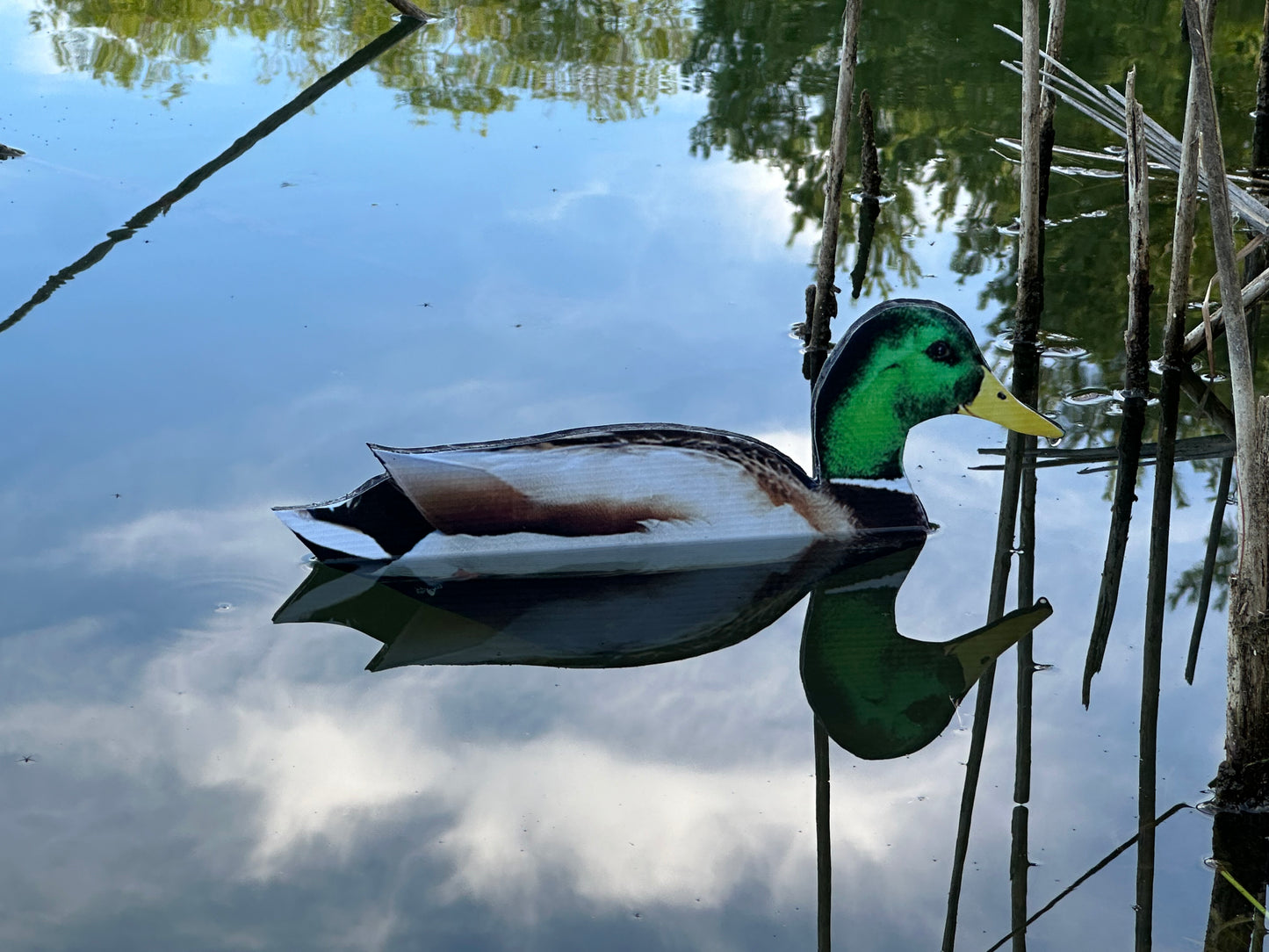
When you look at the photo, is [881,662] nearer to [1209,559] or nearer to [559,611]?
[559,611]

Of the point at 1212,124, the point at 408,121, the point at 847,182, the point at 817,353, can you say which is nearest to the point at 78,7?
the point at 408,121

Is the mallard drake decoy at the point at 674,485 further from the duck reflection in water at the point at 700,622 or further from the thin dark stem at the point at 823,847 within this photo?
the thin dark stem at the point at 823,847

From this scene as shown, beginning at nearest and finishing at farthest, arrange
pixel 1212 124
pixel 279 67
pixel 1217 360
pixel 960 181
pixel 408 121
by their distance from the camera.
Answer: pixel 1212 124 → pixel 1217 360 → pixel 960 181 → pixel 408 121 → pixel 279 67

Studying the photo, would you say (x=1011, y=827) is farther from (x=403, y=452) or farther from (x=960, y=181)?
(x=960, y=181)

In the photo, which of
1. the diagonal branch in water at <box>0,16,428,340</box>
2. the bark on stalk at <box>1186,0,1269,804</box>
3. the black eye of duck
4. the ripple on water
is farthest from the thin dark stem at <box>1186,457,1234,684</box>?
the diagonal branch in water at <box>0,16,428,340</box>

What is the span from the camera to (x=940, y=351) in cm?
621

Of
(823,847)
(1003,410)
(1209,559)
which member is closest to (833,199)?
(1003,410)

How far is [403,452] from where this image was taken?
5.77 m

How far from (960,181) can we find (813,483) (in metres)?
5.27

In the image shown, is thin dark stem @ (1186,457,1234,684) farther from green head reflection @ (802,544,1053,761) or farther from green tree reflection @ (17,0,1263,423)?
green tree reflection @ (17,0,1263,423)

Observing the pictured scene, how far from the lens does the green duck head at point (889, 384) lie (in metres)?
6.16

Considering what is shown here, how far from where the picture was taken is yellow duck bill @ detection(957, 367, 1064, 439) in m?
6.32

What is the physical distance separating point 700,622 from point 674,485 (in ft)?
1.78

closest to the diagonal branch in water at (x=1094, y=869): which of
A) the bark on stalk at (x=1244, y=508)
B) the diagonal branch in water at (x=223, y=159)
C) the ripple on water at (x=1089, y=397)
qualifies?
the bark on stalk at (x=1244, y=508)
